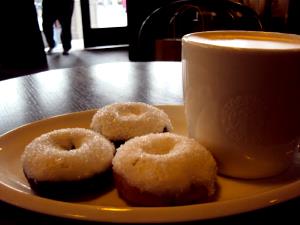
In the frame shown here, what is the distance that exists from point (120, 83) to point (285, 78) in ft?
1.98

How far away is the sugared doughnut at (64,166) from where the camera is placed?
1.30ft

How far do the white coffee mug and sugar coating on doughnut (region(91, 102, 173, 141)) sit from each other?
0.20 ft

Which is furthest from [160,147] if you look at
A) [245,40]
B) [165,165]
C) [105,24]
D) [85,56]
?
[105,24]

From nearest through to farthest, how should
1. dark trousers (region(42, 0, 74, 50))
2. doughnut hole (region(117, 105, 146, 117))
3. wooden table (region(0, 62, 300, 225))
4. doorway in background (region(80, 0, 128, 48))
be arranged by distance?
doughnut hole (region(117, 105, 146, 117)), wooden table (region(0, 62, 300, 225)), dark trousers (region(42, 0, 74, 50)), doorway in background (region(80, 0, 128, 48))

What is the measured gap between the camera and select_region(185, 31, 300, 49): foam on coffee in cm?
46

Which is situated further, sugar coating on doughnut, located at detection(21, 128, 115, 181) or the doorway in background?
the doorway in background

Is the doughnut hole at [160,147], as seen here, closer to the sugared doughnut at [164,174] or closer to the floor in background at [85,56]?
the sugared doughnut at [164,174]

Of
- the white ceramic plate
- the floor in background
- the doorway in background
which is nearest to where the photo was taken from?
the white ceramic plate

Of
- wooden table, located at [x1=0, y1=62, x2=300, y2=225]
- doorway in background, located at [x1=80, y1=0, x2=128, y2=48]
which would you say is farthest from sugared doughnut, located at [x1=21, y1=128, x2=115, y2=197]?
doorway in background, located at [x1=80, y1=0, x2=128, y2=48]

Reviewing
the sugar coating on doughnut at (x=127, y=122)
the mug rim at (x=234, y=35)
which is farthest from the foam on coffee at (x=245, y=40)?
the sugar coating on doughnut at (x=127, y=122)

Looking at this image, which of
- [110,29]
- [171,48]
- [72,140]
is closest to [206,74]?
[72,140]

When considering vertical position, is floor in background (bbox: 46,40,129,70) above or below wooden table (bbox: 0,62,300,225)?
below

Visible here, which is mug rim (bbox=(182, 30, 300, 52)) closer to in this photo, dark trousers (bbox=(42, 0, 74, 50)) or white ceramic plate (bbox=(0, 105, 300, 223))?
white ceramic plate (bbox=(0, 105, 300, 223))

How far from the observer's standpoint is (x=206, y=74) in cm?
43
